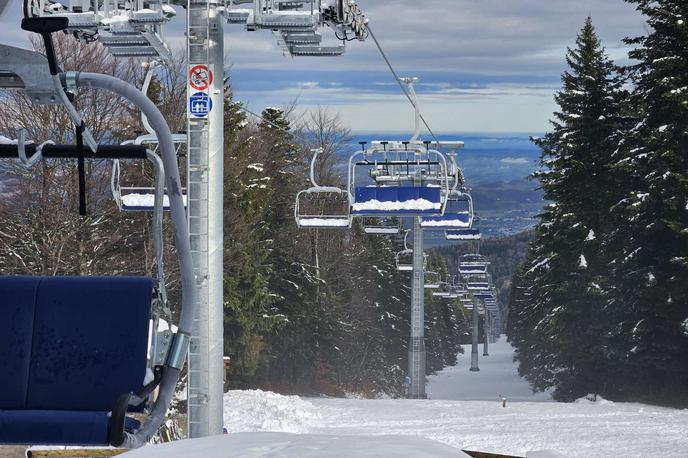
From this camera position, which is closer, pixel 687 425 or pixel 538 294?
pixel 687 425

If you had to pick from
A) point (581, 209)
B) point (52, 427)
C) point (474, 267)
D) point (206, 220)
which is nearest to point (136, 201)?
point (206, 220)

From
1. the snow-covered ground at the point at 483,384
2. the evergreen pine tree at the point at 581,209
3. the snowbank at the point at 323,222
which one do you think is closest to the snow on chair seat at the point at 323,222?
the snowbank at the point at 323,222

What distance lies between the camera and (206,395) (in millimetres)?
11367

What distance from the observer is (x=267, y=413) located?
27.0 metres

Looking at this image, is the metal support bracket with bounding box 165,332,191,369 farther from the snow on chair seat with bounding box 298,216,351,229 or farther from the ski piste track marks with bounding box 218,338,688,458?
the snow on chair seat with bounding box 298,216,351,229

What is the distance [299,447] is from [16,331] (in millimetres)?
2670

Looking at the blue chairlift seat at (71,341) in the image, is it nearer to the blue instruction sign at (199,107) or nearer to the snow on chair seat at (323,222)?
the blue instruction sign at (199,107)

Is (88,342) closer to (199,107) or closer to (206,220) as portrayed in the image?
(206,220)

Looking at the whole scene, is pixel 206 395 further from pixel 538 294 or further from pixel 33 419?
pixel 538 294

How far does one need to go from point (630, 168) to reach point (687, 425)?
13.4 metres

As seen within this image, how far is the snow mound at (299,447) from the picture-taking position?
123 inches

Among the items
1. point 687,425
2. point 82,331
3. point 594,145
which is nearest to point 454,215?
point 594,145

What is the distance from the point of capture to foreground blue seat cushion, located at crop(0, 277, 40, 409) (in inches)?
215

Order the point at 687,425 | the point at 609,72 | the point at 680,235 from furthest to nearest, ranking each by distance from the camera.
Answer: the point at 609,72 < the point at 680,235 < the point at 687,425
